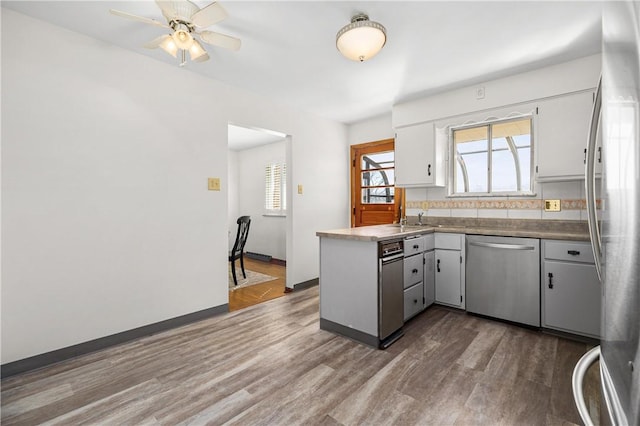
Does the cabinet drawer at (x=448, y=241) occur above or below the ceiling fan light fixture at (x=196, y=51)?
below

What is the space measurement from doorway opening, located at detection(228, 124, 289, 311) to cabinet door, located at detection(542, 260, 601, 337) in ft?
11.4

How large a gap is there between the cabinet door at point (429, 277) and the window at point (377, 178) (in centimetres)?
142

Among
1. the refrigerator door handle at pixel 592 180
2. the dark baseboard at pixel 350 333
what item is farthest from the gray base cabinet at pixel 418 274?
the refrigerator door handle at pixel 592 180

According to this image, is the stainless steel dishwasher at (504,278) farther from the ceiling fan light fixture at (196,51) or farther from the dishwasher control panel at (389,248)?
the ceiling fan light fixture at (196,51)

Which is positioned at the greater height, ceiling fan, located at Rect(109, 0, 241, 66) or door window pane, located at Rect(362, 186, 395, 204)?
ceiling fan, located at Rect(109, 0, 241, 66)

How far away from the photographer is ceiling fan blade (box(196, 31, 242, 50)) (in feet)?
6.48

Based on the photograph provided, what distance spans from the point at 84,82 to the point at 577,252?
4255 mm

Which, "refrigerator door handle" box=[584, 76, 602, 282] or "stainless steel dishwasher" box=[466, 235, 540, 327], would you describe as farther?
"stainless steel dishwasher" box=[466, 235, 540, 327]

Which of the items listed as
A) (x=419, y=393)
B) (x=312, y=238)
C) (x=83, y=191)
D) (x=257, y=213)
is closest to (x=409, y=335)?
(x=419, y=393)

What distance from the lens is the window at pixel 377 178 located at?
4.48 metres

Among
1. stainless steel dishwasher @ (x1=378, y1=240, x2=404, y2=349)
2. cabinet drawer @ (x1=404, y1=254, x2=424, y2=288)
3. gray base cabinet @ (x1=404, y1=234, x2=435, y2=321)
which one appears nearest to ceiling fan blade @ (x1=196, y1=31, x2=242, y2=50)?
stainless steel dishwasher @ (x1=378, y1=240, x2=404, y2=349)

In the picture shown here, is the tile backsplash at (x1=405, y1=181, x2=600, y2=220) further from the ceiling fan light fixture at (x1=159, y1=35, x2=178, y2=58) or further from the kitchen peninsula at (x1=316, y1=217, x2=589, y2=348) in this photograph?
the ceiling fan light fixture at (x1=159, y1=35, x2=178, y2=58)

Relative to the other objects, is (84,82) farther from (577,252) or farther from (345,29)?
(577,252)

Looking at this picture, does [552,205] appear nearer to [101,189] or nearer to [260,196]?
[101,189]
